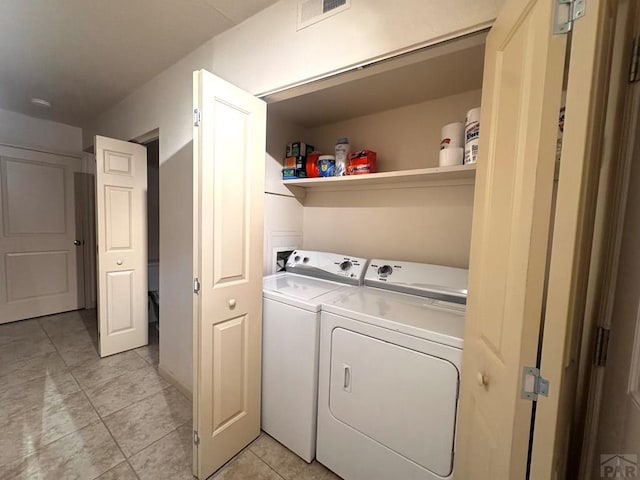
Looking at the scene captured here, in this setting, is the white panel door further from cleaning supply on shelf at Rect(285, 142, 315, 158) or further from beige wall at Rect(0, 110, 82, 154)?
cleaning supply on shelf at Rect(285, 142, 315, 158)

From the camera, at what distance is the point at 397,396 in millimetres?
1163

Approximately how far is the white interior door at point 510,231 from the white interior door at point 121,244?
294 cm

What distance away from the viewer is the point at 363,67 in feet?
3.79

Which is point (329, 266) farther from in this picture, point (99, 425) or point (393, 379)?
point (99, 425)

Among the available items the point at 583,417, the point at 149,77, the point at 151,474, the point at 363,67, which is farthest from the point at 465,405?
the point at 149,77

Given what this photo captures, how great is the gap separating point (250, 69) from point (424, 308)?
1.61m

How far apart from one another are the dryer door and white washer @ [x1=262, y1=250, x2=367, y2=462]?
0.45 feet

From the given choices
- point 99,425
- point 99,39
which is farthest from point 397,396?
point 99,39

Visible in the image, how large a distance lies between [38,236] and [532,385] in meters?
4.82

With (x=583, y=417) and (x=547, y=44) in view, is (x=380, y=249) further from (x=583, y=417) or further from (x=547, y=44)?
(x=547, y=44)

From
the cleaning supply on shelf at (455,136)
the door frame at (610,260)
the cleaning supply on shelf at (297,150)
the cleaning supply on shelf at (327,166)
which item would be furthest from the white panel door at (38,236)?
the door frame at (610,260)

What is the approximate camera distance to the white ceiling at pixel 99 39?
145 centimetres

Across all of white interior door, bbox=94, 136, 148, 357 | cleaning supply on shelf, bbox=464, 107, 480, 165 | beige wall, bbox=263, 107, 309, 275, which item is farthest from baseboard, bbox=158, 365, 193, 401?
cleaning supply on shelf, bbox=464, 107, 480, 165

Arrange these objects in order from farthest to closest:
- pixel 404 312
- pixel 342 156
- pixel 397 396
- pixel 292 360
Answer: pixel 342 156 < pixel 292 360 < pixel 404 312 < pixel 397 396
